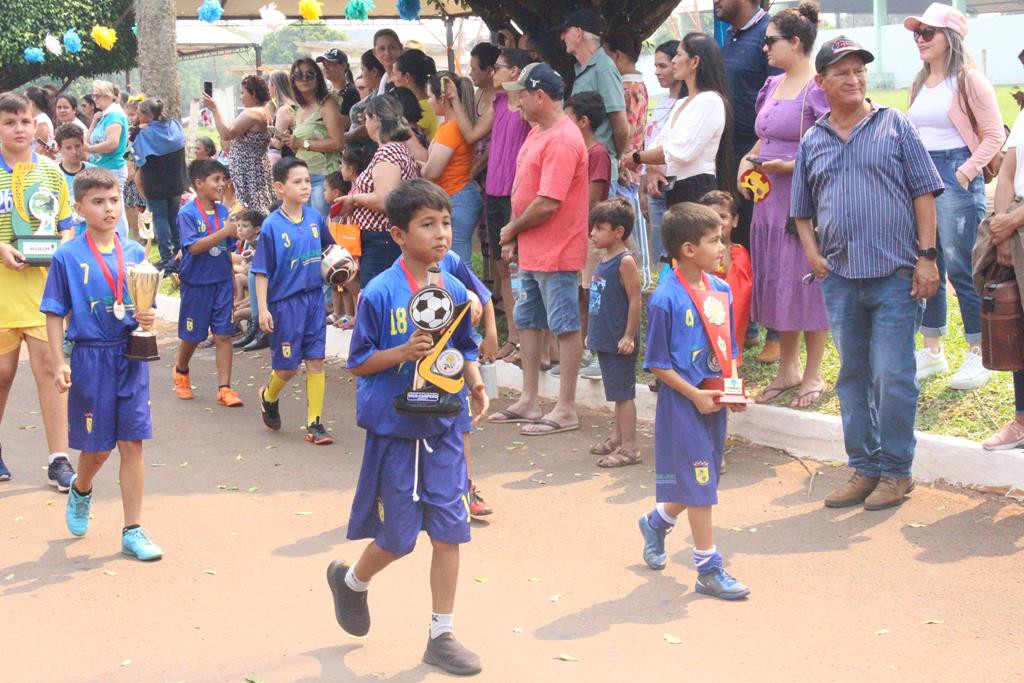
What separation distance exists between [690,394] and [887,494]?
5.13ft

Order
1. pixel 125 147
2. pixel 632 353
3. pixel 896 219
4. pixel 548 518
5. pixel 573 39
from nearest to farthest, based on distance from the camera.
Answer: pixel 896 219 < pixel 548 518 < pixel 632 353 < pixel 573 39 < pixel 125 147

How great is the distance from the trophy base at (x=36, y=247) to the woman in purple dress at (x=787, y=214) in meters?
4.18

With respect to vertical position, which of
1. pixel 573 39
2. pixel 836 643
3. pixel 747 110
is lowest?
pixel 836 643

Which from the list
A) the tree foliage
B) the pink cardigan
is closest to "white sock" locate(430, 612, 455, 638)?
the pink cardigan

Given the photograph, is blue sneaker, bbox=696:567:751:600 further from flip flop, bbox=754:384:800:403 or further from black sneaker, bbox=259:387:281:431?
black sneaker, bbox=259:387:281:431

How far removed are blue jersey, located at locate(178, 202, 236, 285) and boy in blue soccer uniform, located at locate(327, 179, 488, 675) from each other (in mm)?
4872

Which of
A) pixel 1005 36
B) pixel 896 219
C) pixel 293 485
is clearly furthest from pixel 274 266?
pixel 1005 36

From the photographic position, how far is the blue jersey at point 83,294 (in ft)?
19.9

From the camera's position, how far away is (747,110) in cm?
847

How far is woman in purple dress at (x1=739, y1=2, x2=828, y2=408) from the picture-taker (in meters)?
7.42

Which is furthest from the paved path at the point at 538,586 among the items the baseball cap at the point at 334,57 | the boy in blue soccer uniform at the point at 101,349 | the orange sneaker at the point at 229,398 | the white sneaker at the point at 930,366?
Result: the baseball cap at the point at 334,57

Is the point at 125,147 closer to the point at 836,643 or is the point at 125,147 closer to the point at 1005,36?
the point at 836,643

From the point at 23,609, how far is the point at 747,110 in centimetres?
556

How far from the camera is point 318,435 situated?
26.7 ft
